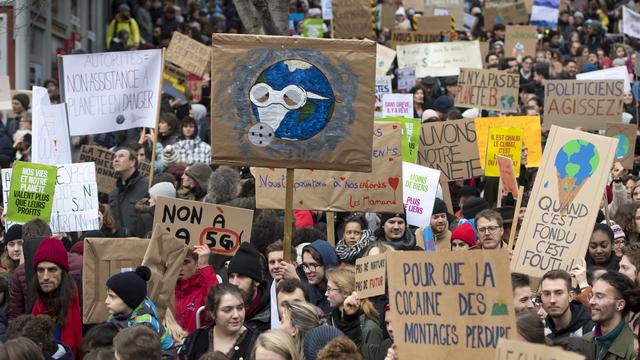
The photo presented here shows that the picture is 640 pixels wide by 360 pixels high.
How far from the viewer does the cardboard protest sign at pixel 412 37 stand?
2419 cm

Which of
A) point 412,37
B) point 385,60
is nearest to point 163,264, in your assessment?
point 385,60

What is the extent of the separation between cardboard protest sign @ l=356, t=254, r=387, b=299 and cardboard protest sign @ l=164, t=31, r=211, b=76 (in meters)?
12.0

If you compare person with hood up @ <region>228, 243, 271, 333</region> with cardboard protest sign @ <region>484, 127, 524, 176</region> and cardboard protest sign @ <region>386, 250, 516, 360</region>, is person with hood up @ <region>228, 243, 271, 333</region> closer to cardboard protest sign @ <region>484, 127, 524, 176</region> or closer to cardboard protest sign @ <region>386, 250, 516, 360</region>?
cardboard protest sign @ <region>386, 250, 516, 360</region>

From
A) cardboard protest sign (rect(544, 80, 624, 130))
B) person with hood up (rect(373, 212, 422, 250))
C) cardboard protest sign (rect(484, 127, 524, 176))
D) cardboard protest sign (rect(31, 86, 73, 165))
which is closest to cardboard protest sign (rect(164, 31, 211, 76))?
cardboard protest sign (rect(544, 80, 624, 130))

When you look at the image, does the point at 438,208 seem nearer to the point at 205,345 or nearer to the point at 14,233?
the point at 14,233

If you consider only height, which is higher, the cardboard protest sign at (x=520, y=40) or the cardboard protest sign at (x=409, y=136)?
the cardboard protest sign at (x=520, y=40)

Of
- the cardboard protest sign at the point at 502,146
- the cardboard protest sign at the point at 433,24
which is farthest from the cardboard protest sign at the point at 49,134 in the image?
the cardboard protest sign at the point at 433,24

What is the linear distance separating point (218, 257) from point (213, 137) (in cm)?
147

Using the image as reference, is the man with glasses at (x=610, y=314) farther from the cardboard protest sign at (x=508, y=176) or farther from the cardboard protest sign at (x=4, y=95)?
the cardboard protest sign at (x=4, y=95)

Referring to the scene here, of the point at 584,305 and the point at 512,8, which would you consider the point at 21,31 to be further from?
the point at 584,305

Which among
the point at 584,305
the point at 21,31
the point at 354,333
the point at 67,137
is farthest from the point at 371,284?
the point at 21,31

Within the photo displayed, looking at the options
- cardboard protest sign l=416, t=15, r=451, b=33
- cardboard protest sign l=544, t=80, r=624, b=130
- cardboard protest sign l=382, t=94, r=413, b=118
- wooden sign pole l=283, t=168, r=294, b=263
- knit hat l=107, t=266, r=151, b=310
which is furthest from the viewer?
cardboard protest sign l=416, t=15, r=451, b=33

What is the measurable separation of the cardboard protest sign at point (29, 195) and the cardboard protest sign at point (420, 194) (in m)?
2.87

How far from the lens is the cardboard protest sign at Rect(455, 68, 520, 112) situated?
57.2ft
